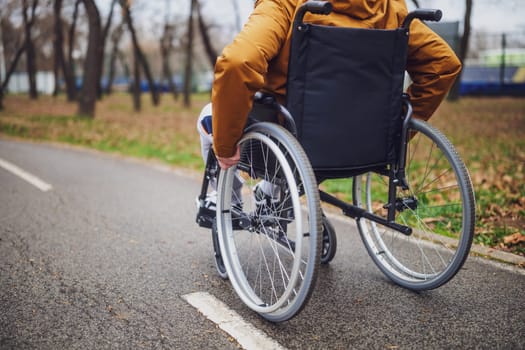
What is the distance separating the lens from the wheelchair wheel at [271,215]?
2162 millimetres

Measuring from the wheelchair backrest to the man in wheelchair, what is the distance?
0.10 meters

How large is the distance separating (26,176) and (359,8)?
17.7 ft

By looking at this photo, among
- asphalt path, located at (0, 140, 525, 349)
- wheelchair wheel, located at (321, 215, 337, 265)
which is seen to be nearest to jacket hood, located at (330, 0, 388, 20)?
wheelchair wheel, located at (321, 215, 337, 265)

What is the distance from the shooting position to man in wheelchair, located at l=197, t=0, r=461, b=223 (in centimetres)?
227

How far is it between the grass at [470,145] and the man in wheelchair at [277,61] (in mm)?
1688

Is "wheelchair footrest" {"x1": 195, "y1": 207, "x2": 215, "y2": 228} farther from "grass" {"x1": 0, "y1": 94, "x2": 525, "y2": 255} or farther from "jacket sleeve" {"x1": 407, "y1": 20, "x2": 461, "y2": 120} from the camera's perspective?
"grass" {"x1": 0, "y1": 94, "x2": 525, "y2": 255}

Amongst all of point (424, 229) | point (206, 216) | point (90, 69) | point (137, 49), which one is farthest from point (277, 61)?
point (137, 49)

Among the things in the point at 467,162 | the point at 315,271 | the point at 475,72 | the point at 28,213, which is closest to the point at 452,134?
the point at 467,162

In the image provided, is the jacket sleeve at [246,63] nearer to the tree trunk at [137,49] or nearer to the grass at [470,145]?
the grass at [470,145]

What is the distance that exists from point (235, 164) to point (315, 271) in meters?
0.85

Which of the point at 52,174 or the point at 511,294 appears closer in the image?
the point at 511,294

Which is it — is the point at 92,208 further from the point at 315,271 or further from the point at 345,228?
the point at 315,271

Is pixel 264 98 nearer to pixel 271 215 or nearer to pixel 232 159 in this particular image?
pixel 232 159

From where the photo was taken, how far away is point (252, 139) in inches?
103
